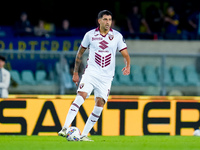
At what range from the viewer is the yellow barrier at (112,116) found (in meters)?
11.5

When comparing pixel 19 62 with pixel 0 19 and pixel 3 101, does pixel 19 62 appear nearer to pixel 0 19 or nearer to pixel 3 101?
pixel 3 101

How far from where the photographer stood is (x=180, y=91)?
46.1 feet

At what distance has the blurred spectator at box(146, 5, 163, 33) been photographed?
57.6 ft

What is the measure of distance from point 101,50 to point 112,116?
3063 mm

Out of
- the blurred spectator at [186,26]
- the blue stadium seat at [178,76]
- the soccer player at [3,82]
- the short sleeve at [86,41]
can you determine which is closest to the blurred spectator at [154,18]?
the blurred spectator at [186,26]

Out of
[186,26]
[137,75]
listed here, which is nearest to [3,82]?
[137,75]

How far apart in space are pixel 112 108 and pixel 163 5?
10.1 metres

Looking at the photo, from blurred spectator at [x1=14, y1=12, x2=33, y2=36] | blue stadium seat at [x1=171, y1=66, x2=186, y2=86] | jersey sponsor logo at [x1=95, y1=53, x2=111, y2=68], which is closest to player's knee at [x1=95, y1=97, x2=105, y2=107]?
jersey sponsor logo at [x1=95, y1=53, x2=111, y2=68]

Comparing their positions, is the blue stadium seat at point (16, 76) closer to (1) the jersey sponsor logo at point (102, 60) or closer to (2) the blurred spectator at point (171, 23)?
(1) the jersey sponsor logo at point (102, 60)

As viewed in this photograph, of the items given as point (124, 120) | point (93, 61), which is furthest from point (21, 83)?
point (93, 61)

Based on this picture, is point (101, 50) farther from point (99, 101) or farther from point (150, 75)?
point (150, 75)

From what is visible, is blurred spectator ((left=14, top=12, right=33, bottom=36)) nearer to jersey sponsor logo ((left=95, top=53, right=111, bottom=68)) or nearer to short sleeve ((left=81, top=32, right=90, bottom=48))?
short sleeve ((left=81, top=32, right=90, bottom=48))

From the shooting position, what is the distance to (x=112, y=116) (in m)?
11.7

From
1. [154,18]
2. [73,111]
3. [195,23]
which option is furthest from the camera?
[195,23]
